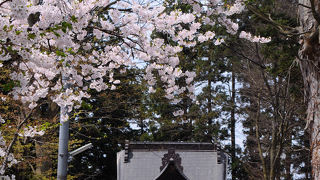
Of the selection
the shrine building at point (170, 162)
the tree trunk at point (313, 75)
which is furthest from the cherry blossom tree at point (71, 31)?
the shrine building at point (170, 162)

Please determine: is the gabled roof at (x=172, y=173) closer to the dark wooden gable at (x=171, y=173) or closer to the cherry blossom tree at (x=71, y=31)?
the dark wooden gable at (x=171, y=173)

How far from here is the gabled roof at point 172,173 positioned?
10289 millimetres

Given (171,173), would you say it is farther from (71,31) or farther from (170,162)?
(71,31)

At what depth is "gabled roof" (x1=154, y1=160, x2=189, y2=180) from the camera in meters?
10.3

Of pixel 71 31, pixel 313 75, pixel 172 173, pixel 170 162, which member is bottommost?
pixel 172 173

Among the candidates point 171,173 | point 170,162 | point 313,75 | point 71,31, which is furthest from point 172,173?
point 71,31

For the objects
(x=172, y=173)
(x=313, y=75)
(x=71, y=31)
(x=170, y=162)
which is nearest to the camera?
(x=71, y=31)

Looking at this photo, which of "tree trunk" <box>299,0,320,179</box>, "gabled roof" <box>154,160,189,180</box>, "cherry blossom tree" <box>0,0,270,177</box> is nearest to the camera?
"cherry blossom tree" <box>0,0,270,177</box>

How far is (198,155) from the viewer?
10.9 metres

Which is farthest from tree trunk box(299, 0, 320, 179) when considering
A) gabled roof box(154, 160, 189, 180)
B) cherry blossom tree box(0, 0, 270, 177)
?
gabled roof box(154, 160, 189, 180)

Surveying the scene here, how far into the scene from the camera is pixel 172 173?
1047 centimetres

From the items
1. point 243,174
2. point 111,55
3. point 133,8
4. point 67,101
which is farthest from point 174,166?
point 243,174

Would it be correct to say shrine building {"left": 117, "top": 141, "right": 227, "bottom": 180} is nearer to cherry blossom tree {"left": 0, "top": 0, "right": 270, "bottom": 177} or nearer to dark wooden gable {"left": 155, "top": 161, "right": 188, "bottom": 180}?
dark wooden gable {"left": 155, "top": 161, "right": 188, "bottom": 180}

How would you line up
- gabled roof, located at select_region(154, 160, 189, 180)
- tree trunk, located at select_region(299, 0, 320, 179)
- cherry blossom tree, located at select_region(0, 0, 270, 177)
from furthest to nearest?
gabled roof, located at select_region(154, 160, 189, 180) < tree trunk, located at select_region(299, 0, 320, 179) < cherry blossom tree, located at select_region(0, 0, 270, 177)
